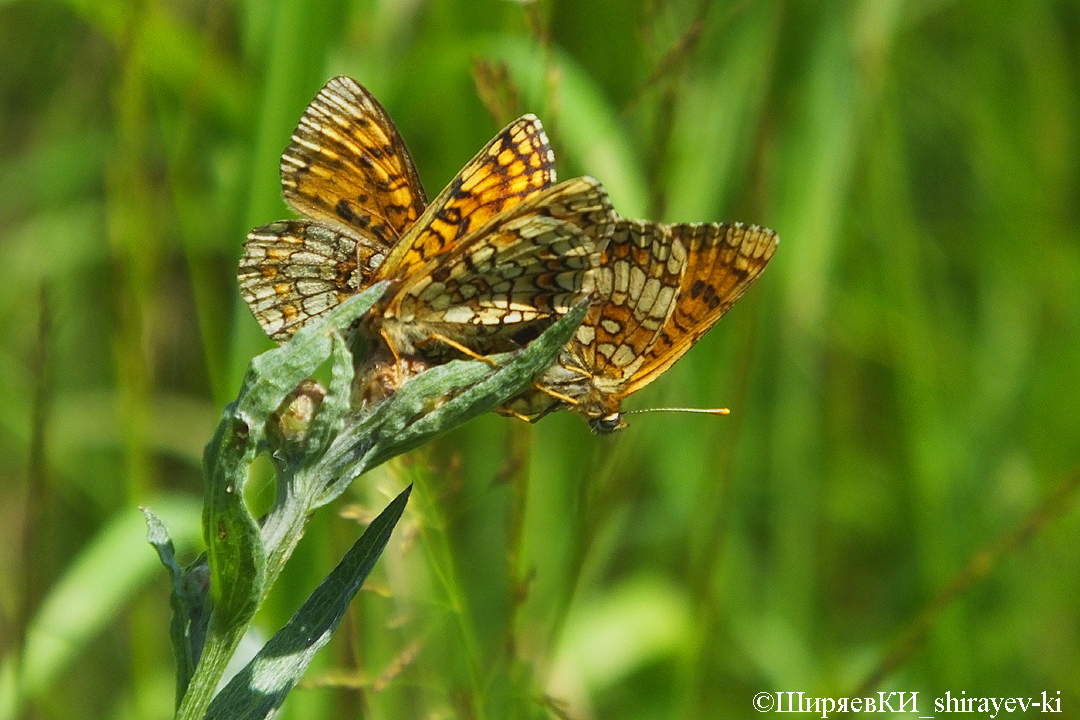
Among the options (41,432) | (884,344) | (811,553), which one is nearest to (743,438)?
(811,553)

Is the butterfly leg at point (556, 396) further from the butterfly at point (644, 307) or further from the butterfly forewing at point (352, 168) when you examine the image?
the butterfly forewing at point (352, 168)

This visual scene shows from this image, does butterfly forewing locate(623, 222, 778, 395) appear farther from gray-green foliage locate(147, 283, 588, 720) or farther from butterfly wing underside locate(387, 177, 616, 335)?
gray-green foliage locate(147, 283, 588, 720)

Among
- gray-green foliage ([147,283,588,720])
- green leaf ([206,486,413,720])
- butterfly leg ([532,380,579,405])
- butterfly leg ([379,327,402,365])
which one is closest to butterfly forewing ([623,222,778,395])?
butterfly leg ([532,380,579,405])

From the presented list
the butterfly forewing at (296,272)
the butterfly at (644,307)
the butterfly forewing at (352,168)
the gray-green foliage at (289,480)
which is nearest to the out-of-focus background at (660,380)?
the butterfly at (644,307)

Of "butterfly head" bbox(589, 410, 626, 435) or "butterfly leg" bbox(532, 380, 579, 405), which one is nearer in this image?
"butterfly leg" bbox(532, 380, 579, 405)

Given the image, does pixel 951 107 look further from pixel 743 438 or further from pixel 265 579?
pixel 265 579
